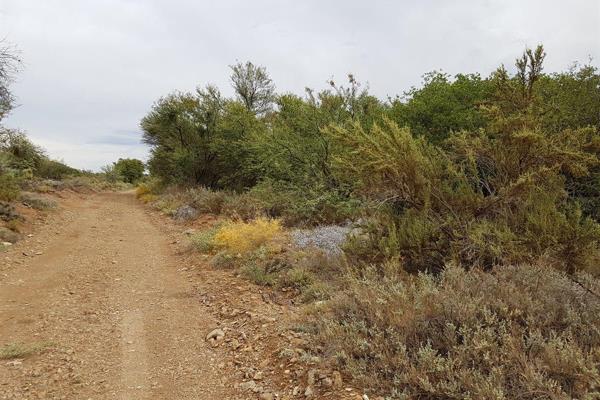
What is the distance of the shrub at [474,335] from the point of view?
9.62 ft

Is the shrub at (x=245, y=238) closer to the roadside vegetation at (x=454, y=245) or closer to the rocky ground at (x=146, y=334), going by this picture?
the roadside vegetation at (x=454, y=245)

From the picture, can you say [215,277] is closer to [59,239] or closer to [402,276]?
[402,276]

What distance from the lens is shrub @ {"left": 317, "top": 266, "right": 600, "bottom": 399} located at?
9.62 ft

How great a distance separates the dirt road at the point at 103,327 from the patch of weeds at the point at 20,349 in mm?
18

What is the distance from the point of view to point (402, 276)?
4969 millimetres

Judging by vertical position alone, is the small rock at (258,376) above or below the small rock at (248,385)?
above

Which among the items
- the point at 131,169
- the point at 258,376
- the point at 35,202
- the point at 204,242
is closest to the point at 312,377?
the point at 258,376

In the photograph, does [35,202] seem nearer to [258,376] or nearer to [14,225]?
[14,225]

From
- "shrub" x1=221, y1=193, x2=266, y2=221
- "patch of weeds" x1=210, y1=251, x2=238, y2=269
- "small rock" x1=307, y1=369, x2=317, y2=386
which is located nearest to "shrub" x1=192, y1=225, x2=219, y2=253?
"patch of weeds" x1=210, y1=251, x2=238, y2=269

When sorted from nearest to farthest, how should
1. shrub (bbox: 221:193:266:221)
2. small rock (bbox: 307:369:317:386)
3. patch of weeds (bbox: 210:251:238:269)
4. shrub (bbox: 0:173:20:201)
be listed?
1. small rock (bbox: 307:369:317:386)
2. patch of weeds (bbox: 210:251:238:269)
3. shrub (bbox: 221:193:266:221)
4. shrub (bbox: 0:173:20:201)

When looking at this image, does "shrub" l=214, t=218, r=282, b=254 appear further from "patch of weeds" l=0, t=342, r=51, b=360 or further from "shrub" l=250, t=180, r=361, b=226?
"patch of weeds" l=0, t=342, r=51, b=360

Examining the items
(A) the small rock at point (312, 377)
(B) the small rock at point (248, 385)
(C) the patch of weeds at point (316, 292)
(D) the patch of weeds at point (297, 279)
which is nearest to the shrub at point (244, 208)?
(D) the patch of weeds at point (297, 279)

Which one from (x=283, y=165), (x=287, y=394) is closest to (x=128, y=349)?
(x=287, y=394)

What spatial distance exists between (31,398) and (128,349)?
103cm
